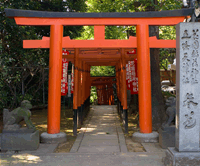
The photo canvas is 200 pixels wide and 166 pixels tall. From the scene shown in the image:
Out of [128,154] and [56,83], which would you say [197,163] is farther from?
[56,83]

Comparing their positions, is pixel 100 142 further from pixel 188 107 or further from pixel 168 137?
pixel 188 107

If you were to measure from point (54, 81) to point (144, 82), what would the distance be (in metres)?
2.86

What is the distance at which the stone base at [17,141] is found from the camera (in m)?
5.67

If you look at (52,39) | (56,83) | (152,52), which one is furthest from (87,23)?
(152,52)

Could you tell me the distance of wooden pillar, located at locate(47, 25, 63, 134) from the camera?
263 inches

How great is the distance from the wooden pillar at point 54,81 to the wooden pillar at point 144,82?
102 inches

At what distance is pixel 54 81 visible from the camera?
6758mm

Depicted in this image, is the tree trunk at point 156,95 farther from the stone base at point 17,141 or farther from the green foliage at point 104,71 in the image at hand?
the green foliage at point 104,71

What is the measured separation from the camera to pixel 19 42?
10.3 meters

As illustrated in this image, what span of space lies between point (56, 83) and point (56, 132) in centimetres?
154

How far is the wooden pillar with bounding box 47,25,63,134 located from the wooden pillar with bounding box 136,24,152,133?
2602mm

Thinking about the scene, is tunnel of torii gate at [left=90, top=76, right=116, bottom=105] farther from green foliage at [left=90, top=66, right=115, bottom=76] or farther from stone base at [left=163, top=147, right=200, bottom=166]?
stone base at [left=163, top=147, right=200, bottom=166]

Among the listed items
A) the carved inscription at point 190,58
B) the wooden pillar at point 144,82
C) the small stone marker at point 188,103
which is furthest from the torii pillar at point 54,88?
the carved inscription at point 190,58

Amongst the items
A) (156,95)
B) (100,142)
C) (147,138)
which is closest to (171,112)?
(147,138)
